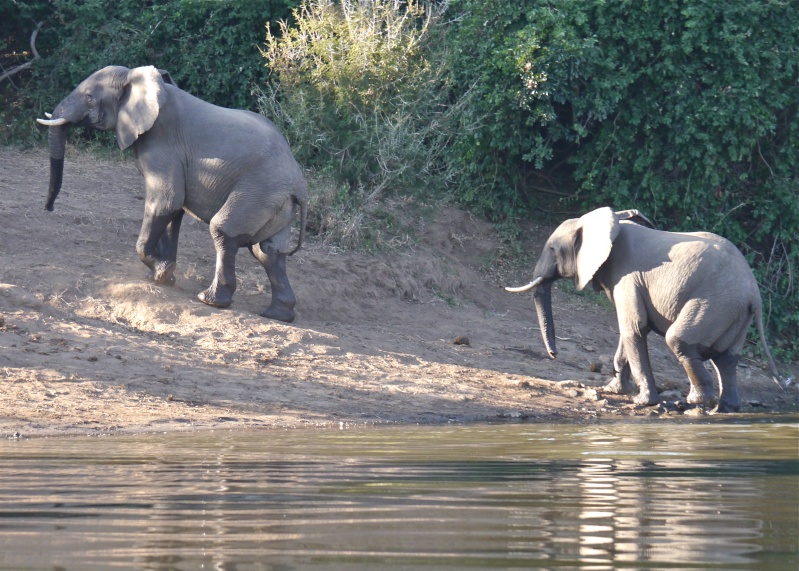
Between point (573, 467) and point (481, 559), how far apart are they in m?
2.57

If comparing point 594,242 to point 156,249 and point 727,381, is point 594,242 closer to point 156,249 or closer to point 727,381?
point 727,381

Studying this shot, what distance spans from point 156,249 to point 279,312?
1276mm

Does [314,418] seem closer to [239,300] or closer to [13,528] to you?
[239,300]

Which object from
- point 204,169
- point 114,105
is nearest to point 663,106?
point 204,169

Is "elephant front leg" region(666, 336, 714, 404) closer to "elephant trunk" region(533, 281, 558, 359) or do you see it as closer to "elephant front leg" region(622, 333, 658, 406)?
"elephant front leg" region(622, 333, 658, 406)

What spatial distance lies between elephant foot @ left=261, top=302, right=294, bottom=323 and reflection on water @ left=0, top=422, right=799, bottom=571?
12.2 ft

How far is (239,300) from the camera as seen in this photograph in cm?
1191

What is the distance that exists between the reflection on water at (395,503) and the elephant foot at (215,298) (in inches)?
139

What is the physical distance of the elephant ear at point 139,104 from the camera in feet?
36.6

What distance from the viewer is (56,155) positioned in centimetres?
1177

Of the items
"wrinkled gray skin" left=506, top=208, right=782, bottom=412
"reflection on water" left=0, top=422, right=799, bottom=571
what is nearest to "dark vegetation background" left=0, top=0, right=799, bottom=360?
"wrinkled gray skin" left=506, top=208, right=782, bottom=412

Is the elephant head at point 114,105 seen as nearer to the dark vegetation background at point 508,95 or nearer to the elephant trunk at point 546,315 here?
the dark vegetation background at point 508,95

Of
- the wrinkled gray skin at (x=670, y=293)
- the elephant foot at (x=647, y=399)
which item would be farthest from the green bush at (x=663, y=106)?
the elephant foot at (x=647, y=399)

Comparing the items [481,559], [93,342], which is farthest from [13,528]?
[93,342]
